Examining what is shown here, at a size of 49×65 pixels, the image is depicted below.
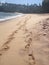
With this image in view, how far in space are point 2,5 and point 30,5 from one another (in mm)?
5974

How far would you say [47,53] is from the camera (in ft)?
10.7

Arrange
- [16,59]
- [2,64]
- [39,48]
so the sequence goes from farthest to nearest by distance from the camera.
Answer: [39,48], [16,59], [2,64]

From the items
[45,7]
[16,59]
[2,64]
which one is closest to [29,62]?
[16,59]

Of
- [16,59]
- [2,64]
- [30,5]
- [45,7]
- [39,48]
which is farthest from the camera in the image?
[30,5]

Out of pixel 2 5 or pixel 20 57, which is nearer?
pixel 20 57

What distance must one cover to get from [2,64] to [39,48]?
3.68 feet

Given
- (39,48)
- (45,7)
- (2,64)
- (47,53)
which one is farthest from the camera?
(45,7)

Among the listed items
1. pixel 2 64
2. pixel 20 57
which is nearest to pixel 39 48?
pixel 20 57

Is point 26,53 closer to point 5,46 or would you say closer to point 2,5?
point 5,46

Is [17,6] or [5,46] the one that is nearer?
[5,46]

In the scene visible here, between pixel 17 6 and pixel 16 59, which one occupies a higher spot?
pixel 16 59

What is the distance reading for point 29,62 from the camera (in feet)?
9.32

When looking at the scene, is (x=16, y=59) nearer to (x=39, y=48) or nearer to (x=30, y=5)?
(x=39, y=48)

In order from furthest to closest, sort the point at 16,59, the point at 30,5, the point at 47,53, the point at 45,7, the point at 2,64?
1. the point at 30,5
2. the point at 45,7
3. the point at 47,53
4. the point at 16,59
5. the point at 2,64
